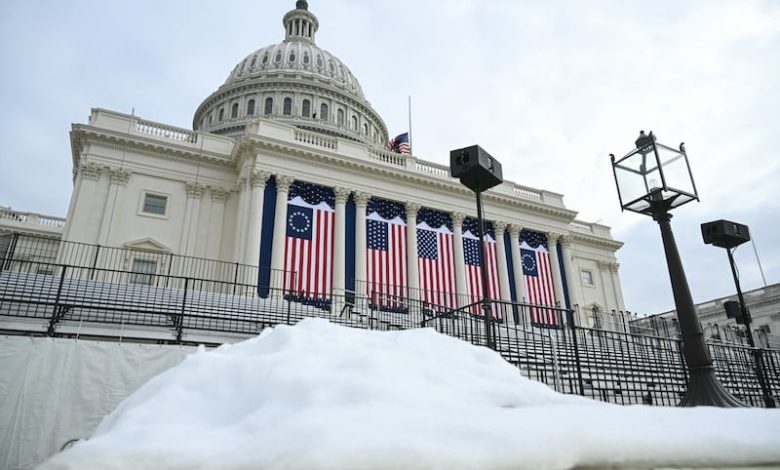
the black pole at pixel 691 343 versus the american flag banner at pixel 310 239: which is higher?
the american flag banner at pixel 310 239

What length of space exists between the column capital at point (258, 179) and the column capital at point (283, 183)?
720 mm

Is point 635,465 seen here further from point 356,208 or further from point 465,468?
point 356,208

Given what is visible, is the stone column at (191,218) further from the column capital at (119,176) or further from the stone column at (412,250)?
the stone column at (412,250)

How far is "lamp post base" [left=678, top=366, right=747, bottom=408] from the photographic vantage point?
5.90 m

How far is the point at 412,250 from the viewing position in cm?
2767

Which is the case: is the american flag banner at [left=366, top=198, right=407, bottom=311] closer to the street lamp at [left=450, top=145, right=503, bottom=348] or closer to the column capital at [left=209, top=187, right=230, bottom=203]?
the column capital at [left=209, top=187, right=230, bottom=203]

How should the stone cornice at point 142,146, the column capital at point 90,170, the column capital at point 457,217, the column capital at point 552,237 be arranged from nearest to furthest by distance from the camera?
1. the column capital at point 90,170
2. the stone cornice at point 142,146
3. the column capital at point 457,217
4. the column capital at point 552,237

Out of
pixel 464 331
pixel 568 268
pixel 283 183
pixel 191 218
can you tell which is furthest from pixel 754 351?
pixel 191 218

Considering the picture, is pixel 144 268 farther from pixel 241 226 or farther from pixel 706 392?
pixel 706 392

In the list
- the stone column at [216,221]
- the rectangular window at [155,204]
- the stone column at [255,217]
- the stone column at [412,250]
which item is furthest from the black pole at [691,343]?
the rectangular window at [155,204]

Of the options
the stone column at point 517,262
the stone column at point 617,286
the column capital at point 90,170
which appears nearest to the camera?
the column capital at point 90,170

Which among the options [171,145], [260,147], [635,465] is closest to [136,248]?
[171,145]

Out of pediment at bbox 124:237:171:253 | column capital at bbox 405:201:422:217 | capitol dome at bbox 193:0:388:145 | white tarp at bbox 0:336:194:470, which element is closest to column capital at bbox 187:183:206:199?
pediment at bbox 124:237:171:253

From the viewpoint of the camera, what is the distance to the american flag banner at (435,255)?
27.2m
